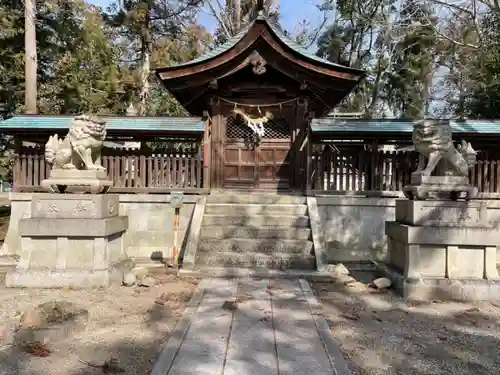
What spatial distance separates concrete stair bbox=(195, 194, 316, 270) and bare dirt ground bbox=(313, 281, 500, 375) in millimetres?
1545

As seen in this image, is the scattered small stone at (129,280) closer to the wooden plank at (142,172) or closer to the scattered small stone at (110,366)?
the scattered small stone at (110,366)

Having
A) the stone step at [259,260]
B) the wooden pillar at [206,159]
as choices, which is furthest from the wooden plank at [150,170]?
the stone step at [259,260]

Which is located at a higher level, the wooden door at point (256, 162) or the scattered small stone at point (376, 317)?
the wooden door at point (256, 162)

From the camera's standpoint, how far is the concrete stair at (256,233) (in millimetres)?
7895

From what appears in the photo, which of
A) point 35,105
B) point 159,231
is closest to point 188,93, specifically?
point 159,231

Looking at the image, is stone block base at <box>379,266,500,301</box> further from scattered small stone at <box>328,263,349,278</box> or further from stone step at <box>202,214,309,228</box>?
stone step at <box>202,214,309,228</box>

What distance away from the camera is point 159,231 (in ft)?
33.5

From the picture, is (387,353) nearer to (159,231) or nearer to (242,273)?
(242,273)

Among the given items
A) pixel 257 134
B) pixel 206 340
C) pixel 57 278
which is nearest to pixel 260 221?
pixel 257 134

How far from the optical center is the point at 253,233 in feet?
28.8

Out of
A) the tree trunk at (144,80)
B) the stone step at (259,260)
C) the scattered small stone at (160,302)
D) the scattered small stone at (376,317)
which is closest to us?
the scattered small stone at (376,317)

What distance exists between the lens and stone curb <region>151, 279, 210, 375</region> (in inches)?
142

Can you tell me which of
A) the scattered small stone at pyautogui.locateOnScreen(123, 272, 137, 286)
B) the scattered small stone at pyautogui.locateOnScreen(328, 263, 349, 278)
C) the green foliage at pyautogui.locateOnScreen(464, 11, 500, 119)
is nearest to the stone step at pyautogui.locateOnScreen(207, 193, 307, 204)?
the scattered small stone at pyautogui.locateOnScreen(328, 263, 349, 278)

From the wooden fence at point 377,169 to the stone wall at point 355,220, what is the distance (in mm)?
594
